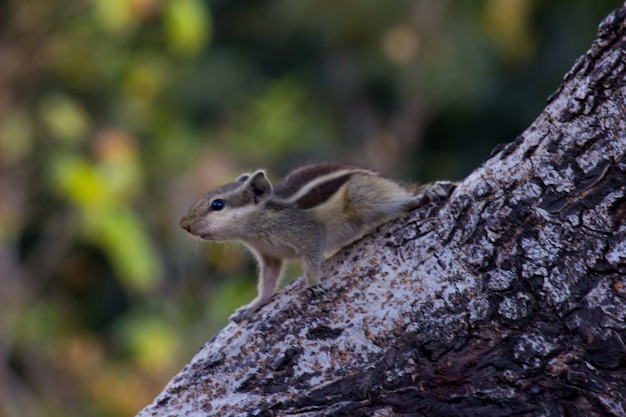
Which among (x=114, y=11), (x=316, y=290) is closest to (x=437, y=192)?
(x=316, y=290)

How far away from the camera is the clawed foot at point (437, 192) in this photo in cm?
305

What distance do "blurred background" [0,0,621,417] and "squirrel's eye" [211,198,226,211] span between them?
1.69ft

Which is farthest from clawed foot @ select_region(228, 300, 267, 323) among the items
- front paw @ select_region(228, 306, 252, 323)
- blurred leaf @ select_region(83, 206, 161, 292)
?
blurred leaf @ select_region(83, 206, 161, 292)

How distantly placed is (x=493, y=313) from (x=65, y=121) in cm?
497

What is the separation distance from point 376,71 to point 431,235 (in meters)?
9.97

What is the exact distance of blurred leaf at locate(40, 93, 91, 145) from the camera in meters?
7.04

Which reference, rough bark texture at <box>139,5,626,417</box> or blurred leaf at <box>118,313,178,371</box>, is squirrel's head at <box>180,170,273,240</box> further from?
blurred leaf at <box>118,313,178,371</box>

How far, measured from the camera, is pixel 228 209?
390 cm

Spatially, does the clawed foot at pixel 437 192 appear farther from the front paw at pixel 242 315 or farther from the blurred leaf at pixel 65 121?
the blurred leaf at pixel 65 121

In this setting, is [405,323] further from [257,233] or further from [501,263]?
[257,233]

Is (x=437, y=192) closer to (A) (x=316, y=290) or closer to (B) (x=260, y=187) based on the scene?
(A) (x=316, y=290)

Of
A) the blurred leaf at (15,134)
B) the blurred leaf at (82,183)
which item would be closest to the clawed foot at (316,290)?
the blurred leaf at (82,183)

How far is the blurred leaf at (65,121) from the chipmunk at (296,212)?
331 cm

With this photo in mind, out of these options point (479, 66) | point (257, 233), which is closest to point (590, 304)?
point (257, 233)
